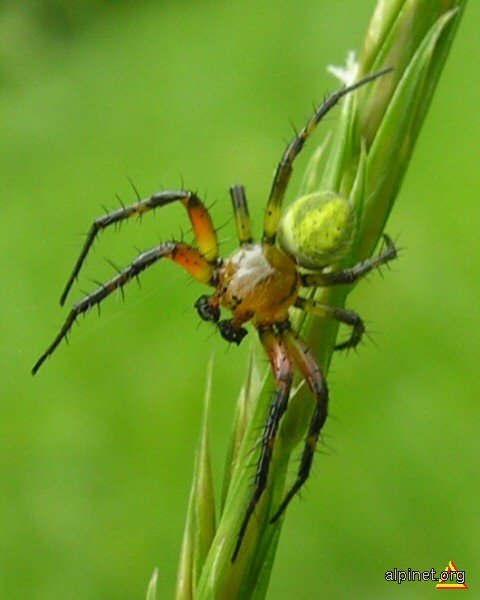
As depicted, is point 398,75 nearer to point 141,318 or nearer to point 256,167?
point 141,318

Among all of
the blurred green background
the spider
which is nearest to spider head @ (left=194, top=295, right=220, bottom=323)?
the spider

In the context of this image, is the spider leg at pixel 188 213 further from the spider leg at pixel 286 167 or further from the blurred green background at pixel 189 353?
the blurred green background at pixel 189 353

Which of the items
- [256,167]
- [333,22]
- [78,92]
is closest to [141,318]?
[256,167]

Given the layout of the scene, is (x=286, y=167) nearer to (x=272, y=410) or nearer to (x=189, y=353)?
(x=272, y=410)

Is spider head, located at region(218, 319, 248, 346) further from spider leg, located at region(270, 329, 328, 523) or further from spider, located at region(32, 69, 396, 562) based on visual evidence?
spider leg, located at region(270, 329, 328, 523)

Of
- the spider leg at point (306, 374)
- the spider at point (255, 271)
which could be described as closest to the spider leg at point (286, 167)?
the spider at point (255, 271)

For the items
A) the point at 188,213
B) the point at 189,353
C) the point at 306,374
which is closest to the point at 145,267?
the point at 188,213
